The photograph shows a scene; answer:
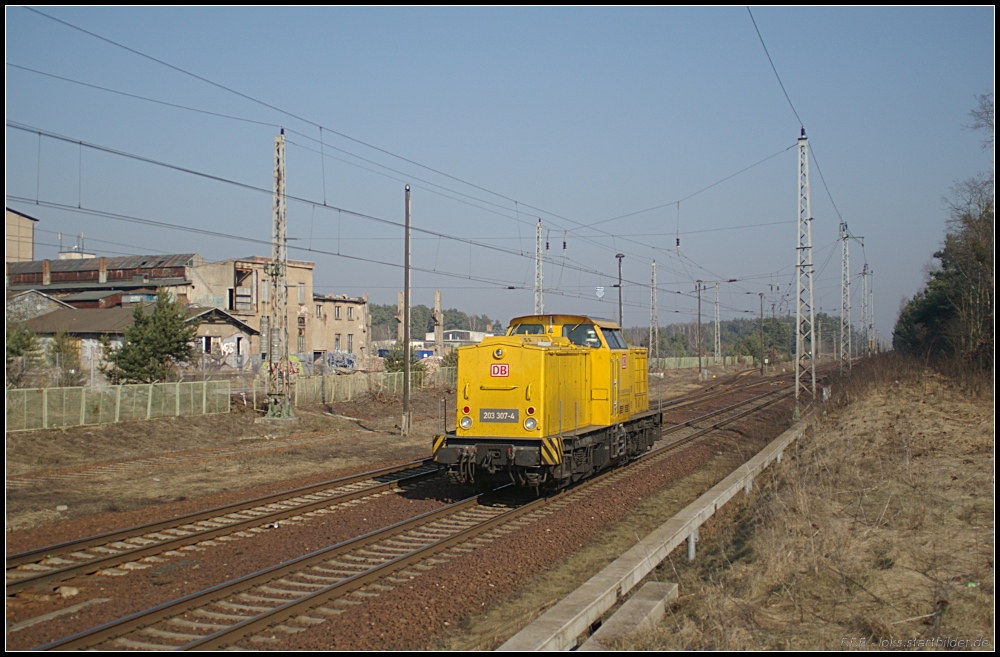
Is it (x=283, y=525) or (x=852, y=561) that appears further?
(x=283, y=525)

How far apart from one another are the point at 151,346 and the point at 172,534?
21025mm

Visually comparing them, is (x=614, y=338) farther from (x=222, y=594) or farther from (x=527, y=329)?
(x=222, y=594)

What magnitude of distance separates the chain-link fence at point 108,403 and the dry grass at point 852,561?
2071cm

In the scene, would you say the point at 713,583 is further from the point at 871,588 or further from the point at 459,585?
the point at 459,585

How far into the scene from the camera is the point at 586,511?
13.6 m

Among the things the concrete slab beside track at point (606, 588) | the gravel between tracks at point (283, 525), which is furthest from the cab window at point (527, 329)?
the concrete slab beside track at point (606, 588)

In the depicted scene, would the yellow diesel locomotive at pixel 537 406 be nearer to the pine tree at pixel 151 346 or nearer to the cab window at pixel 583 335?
the cab window at pixel 583 335

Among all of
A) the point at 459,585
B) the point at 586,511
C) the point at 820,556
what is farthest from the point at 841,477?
the point at 459,585

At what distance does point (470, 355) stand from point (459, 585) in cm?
607

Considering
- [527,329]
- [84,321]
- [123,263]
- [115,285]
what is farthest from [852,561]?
[123,263]

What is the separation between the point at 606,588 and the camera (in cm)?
779

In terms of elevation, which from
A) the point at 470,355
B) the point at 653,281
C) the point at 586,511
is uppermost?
the point at 653,281

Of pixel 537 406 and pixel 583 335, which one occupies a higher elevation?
pixel 583 335

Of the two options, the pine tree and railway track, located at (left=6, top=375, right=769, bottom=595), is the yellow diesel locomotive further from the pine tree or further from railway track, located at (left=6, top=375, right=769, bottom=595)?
the pine tree
